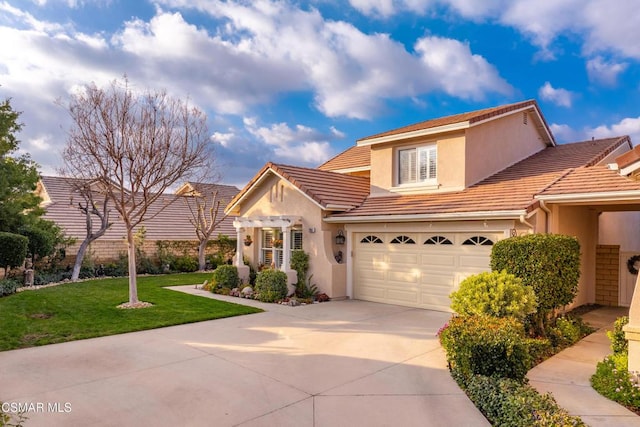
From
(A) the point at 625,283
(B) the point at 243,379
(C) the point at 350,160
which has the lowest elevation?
(B) the point at 243,379

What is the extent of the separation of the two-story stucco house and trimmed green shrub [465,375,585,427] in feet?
19.0

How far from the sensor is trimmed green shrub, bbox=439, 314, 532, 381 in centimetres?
577

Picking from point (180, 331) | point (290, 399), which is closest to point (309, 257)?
point (180, 331)

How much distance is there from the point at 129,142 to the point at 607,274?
15464 mm

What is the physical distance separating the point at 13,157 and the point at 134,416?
16.6 m

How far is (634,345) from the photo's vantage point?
561cm

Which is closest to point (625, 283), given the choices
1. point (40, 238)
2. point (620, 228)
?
point (620, 228)

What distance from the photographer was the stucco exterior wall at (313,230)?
45.9 feet

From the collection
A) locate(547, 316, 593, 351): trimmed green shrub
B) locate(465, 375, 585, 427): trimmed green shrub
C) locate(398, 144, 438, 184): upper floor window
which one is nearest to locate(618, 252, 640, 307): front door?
locate(547, 316, 593, 351): trimmed green shrub

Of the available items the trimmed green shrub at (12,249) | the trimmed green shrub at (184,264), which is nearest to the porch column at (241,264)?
the trimmed green shrub at (184,264)

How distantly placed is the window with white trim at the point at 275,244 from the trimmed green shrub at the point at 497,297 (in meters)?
8.29

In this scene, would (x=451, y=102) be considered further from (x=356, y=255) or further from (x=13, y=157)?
(x=13, y=157)

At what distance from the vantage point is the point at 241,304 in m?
13.1

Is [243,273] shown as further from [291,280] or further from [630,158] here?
[630,158]
